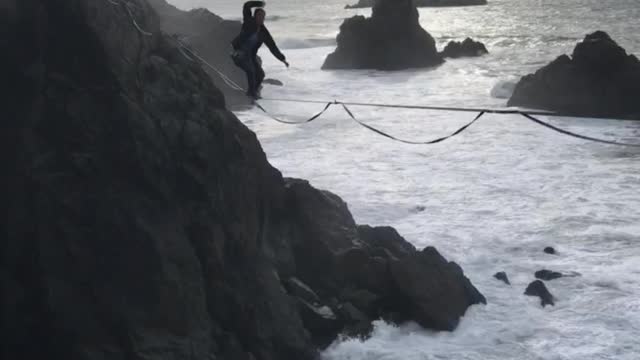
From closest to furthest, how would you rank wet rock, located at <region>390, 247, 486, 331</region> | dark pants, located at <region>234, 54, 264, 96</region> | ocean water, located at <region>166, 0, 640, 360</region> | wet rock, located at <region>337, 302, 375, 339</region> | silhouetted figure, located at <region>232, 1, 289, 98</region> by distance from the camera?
1. silhouetted figure, located at <region>232, 1, 289, 98</region>
2. dark pants, located at <region>234, 54, 264, 96</region>
3. wet rock, located at <region>337, 302, 375, 339</region>
4. ocean water, located at <region>166, 0, 640, 360</region>
5. wet rock, located at <region>390, 247, 486, 331</region>

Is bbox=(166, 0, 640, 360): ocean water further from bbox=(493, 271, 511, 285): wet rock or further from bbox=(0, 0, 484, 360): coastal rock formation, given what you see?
bbox=(0, 0, 484, 360): coastal rock formation

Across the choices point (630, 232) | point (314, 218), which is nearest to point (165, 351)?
point (314, 218)

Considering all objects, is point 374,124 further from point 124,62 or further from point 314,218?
point 124,62

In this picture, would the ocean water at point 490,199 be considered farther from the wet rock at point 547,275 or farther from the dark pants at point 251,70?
the dark pants at point 251,70

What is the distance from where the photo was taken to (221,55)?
48000 mm

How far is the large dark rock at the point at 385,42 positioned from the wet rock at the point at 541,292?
43516mm

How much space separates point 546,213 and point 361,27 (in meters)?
41.1

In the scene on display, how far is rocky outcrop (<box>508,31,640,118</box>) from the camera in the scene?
36.5 meters

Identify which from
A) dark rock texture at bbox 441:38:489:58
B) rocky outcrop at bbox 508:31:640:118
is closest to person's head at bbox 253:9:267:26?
rocky outcrop at bbox 508:31:640:118

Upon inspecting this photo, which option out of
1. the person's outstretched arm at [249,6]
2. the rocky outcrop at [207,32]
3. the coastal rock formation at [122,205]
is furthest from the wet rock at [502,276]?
the rocky outcrop at [207,32]

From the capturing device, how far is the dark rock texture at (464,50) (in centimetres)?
6381

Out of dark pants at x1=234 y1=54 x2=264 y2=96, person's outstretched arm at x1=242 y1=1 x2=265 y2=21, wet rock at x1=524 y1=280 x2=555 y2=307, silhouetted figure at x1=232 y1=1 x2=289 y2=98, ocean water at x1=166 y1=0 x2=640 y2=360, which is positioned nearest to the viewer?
person's outstretched arm at x1=242 y1=1 x2=265 y2=21

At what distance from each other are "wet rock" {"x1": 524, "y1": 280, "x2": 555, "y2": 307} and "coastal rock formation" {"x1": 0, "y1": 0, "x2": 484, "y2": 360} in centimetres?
599

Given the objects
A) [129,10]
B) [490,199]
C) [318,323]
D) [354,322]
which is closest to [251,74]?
[129,10]
